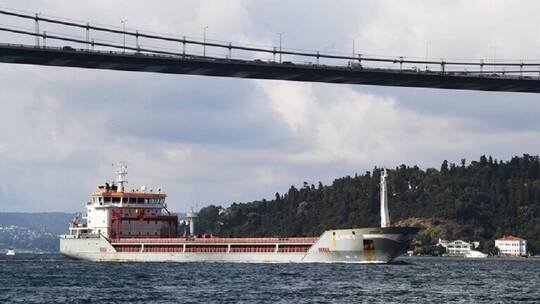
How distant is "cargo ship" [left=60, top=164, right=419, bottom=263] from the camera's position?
112062 mm

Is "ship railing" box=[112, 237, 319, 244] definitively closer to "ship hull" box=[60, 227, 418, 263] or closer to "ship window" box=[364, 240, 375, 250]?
"ship hull" box=[60, 227, 418, 263]

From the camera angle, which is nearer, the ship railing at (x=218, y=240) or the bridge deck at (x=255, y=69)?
the bridge deck at (x=255, y=69)

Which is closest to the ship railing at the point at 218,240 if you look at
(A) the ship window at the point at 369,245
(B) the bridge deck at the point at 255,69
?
(A) the ship window at the point at 369,245

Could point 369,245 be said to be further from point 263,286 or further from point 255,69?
point 263,286

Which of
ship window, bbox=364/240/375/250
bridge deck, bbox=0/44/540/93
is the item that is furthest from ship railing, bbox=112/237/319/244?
bridge deck, bbox=0/44/540/93

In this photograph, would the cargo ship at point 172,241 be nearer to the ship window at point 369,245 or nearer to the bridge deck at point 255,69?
the ship window at point 369,245

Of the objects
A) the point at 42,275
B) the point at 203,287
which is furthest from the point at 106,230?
the point at 203,287

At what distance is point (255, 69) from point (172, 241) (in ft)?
129

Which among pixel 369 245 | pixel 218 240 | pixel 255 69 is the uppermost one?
pixel 255 69

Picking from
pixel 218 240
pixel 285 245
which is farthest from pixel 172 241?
pixel 285 245

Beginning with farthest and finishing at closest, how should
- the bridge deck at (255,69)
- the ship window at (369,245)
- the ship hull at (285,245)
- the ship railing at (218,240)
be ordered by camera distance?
1. the ship railing at (218,240)
2. the ship window at (369,245)
3. the ship hull at (285,245)
4. the bridge deck at (255,69)

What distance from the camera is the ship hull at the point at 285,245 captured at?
111312 mm

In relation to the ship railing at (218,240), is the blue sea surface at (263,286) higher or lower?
lower

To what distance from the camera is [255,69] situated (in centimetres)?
8900
